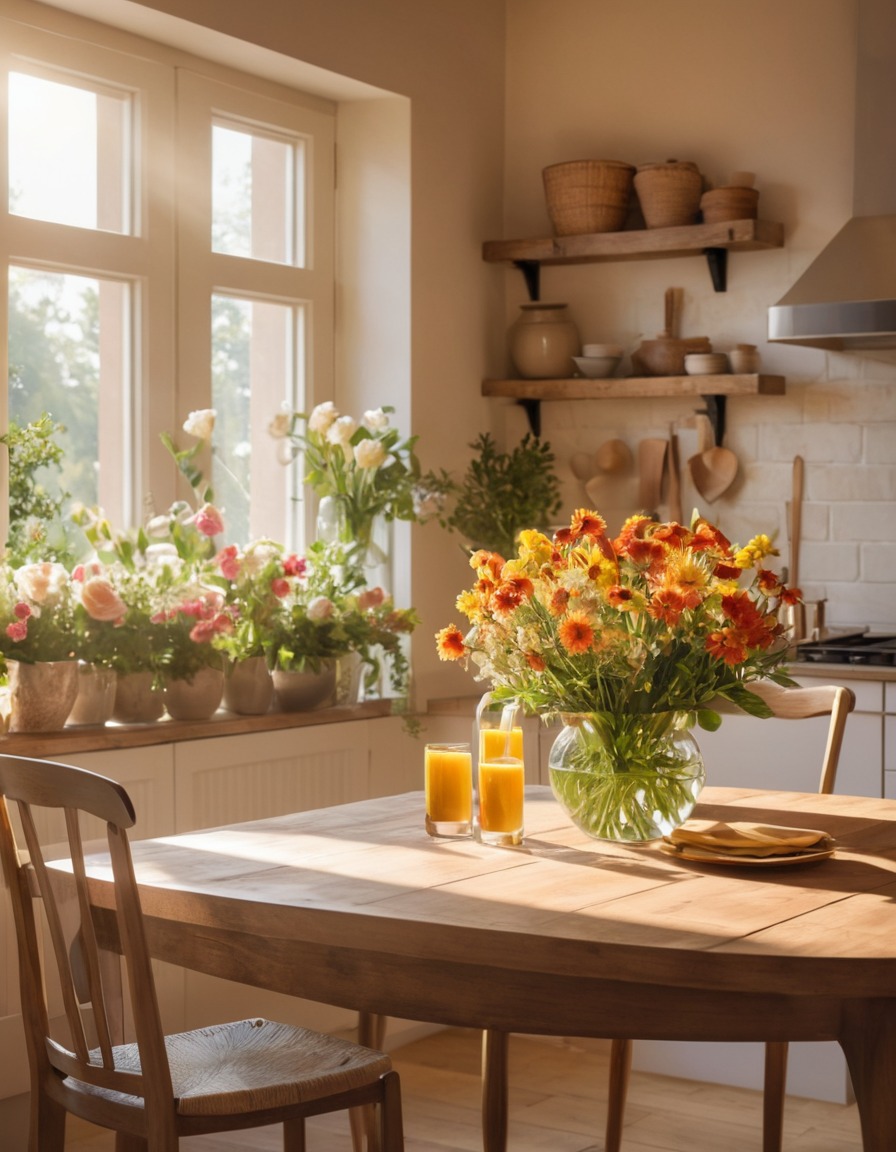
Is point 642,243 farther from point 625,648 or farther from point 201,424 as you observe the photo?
point 625,648

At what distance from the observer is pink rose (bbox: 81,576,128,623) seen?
10.5 ft

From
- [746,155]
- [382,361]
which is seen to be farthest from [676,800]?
[746,155]

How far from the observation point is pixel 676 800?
218 centimetres

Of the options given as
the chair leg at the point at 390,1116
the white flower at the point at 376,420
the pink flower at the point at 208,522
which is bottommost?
the chair leg at the point at 390,1116

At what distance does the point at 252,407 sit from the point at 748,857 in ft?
7.61

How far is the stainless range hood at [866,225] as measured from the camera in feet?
12.5

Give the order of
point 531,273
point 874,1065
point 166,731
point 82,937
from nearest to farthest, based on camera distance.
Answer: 1. point 874,1065
2. point 82,937
3. point 166,731
4. point 531,273

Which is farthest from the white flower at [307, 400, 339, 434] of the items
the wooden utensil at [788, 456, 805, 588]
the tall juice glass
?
the tall juice glass

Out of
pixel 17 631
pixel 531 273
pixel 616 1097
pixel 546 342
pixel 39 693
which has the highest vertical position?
pixel 531 273

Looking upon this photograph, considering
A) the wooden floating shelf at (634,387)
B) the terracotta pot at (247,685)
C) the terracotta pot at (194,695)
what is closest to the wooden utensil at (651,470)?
the wooden floating shelf at (634,387)

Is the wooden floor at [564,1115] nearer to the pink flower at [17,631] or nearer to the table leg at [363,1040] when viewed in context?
the table leg at [363,1040]

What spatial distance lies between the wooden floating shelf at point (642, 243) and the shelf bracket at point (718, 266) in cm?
2

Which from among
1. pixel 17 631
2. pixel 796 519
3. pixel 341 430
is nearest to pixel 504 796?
pixel 17 631

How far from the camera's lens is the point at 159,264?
3.73m
